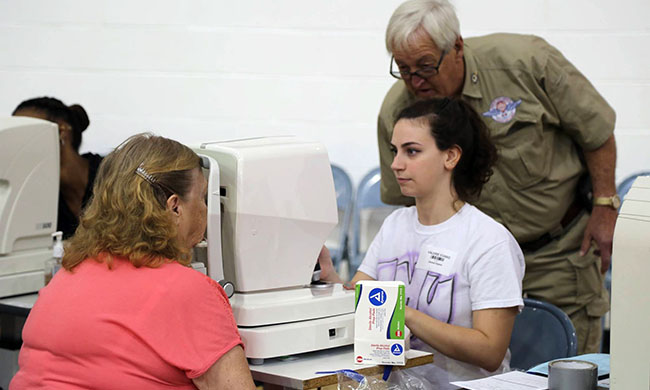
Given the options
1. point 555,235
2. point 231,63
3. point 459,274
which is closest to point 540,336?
point 459,274

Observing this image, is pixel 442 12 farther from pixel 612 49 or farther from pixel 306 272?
pixel 612 49

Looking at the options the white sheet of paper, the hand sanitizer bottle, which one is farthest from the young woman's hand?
the hand sanitizer bottle

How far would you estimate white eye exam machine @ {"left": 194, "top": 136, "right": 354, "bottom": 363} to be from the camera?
179 cm

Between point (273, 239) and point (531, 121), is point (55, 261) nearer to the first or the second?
point (273, 239)

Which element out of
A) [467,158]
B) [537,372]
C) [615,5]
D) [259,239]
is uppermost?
[615,5]

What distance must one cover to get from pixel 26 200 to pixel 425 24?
56.6 inches

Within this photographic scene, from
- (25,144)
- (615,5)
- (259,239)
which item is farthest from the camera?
(615,5)

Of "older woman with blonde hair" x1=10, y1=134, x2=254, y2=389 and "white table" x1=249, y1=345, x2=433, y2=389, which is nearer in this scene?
"older woman with blonde hair" x1=10, y1=134, x2=254, y2=389

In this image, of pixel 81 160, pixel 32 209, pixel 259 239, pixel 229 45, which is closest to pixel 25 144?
pixel 32 209

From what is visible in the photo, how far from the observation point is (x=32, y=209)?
8.77 ft

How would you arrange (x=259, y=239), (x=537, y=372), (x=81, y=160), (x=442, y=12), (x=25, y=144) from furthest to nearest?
(x=81, y=160) → (x=25, y=144) → (x=442, y=12) → (x=259, y=239) → (x=537, y=372)

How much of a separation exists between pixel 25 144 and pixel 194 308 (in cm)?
136

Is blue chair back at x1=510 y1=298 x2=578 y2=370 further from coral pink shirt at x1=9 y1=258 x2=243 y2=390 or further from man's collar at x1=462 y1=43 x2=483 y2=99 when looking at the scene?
coral pink shirt at x1=9 y1=258 x2=243 y2=390

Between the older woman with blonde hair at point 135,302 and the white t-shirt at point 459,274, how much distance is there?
2.29 ft
